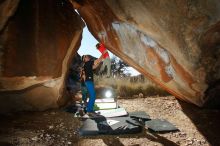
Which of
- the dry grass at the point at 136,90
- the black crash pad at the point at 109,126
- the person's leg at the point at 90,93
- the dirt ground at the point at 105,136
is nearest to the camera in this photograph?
the dirt ground at the point at 105,136

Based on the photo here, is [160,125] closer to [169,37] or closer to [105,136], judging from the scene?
[105,136]

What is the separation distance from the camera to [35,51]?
6348 mm

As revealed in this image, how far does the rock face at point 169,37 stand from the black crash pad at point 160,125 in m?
1.04

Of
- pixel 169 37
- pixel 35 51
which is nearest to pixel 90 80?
pixel 35 51

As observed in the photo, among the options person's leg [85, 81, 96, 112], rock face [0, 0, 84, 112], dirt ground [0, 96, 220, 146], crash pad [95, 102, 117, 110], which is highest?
rock face [0, 0, 84, 112]

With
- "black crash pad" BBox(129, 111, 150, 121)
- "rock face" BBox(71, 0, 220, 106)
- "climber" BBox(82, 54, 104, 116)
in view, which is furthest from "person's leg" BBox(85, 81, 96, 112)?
"rock face" BBox(71, 0, 220, 106)

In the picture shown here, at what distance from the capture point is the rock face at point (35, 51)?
6031 mm

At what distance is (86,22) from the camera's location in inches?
295

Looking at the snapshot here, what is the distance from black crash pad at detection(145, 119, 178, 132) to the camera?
528 cm

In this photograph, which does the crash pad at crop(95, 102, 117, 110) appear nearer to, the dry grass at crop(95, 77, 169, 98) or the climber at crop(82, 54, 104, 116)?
the climber at crop(82, 54, 104, 116)

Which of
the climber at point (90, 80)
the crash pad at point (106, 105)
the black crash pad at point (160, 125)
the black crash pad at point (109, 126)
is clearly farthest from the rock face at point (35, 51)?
the black crash pad at point (160, 125)

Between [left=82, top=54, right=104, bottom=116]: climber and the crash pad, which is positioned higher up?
Answer: [left=82, top=54, right=104, bottom=116]: climber

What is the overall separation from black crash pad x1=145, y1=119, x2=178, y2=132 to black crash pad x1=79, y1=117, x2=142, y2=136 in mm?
255

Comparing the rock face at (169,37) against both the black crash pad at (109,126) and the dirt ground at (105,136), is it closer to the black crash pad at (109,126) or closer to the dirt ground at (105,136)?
the dirt ground at (105,136)
